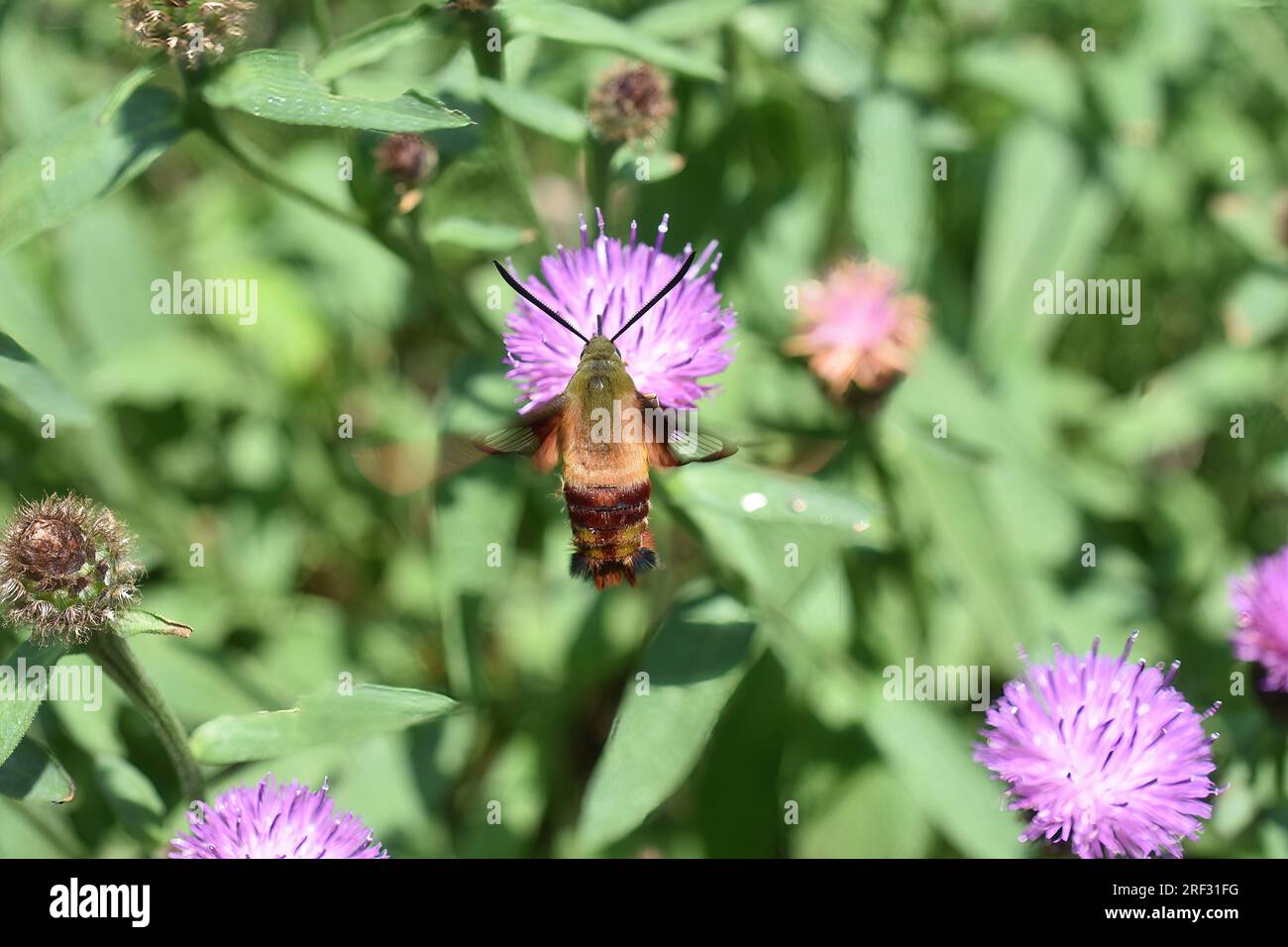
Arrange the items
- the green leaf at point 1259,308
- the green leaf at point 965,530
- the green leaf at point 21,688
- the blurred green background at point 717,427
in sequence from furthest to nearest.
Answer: the green leaf at point 1259,308
the green leaf at point 965,530
the blurred green background at point 717,427
the green leaf at point 21,688

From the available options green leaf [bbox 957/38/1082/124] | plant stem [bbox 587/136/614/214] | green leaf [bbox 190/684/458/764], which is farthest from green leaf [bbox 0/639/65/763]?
green leaf [bbox 957/38/1082/124]

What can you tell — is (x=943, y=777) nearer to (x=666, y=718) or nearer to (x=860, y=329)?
(x=666, y=718)

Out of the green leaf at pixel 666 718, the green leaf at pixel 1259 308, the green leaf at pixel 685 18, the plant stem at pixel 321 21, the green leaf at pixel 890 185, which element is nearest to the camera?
the green leaf at pixel 666 718

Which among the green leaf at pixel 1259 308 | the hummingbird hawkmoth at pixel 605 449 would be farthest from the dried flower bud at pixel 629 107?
the green leaf at pixel 1259 308

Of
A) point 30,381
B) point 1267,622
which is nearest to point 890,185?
point 1267,622

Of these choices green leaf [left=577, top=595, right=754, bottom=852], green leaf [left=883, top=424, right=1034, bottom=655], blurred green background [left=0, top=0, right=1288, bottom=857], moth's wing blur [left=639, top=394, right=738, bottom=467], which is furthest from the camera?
green leaf [left=883, top=424, right=1034, bottom=655]

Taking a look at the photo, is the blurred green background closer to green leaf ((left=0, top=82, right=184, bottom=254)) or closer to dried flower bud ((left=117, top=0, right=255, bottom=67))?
green leaf ((left=0, top=82, right=184, bottom=254))

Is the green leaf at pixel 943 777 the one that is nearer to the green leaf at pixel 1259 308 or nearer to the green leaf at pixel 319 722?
the green leaf at pixel 319 722
